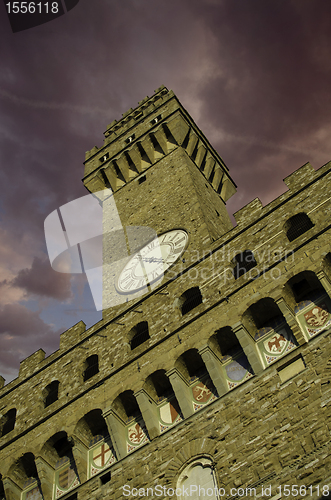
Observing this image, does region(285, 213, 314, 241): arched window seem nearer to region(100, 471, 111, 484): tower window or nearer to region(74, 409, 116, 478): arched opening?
region(74, 409, 116, 478): arched opening

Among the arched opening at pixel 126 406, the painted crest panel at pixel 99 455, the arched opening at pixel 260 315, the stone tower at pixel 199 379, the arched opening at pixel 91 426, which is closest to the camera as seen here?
the stone tower at pixel 199 379

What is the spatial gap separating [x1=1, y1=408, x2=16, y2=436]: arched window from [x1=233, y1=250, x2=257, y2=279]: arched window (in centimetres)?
819

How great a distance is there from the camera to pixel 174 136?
2339 cm

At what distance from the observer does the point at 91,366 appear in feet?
50.8

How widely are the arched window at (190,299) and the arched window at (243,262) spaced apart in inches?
48.4

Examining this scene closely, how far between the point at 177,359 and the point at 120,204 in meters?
11.1

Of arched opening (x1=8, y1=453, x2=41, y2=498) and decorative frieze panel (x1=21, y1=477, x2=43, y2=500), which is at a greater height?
arched opening (x1=8, y1=453, x2=41, y2=498)

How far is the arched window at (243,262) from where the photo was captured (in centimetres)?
1409

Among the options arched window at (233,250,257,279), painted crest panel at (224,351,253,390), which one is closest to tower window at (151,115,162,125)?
arched window at (233,250,257,279)

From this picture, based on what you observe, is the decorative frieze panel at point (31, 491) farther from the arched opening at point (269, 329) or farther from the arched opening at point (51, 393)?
the arched opening at point (269, 329)

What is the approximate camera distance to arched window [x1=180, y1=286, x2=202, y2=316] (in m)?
14.5

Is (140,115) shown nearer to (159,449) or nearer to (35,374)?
(35,374)

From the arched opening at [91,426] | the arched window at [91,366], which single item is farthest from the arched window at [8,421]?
the arched opening at [91,426]

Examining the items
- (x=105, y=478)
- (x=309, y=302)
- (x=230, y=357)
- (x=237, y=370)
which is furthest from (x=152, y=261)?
(x=105, y=478)
